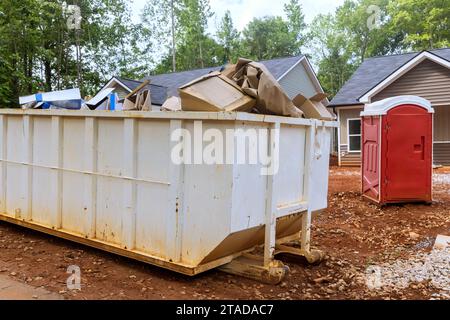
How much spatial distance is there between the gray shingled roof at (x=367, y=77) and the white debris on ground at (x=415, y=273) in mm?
13329

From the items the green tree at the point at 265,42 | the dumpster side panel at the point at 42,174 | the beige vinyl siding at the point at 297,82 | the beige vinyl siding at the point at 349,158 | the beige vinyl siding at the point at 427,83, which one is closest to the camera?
the dumpster side panel at the point at 42,174

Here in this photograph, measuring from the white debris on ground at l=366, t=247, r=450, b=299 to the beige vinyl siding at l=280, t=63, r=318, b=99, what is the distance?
57.4ft

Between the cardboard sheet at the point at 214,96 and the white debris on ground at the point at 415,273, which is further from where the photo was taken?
the white debris on ground at the point at 415,273

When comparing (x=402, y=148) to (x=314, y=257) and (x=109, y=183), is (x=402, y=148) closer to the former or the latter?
(x=314, y=257)

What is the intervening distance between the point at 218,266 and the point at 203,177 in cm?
98

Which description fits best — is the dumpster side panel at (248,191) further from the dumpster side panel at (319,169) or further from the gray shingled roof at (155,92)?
the gray shingled roof at (155,92)

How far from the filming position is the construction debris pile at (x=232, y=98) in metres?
3.64

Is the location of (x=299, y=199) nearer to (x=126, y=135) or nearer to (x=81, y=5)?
(x=126, y=135)

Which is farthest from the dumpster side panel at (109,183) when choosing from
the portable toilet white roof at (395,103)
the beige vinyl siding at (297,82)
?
the beige vinyl siding at (297,82)

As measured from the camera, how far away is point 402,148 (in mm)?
7621

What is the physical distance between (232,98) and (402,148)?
16.5 ft

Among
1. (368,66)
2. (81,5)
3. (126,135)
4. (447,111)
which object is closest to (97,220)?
(126,135)

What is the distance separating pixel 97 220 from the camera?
14.6 ft

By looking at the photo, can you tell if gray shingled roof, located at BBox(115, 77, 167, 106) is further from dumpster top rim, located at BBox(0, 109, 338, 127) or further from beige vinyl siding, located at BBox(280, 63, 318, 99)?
dumpster top rim, located at BBox(0, 109, 338, 127)
